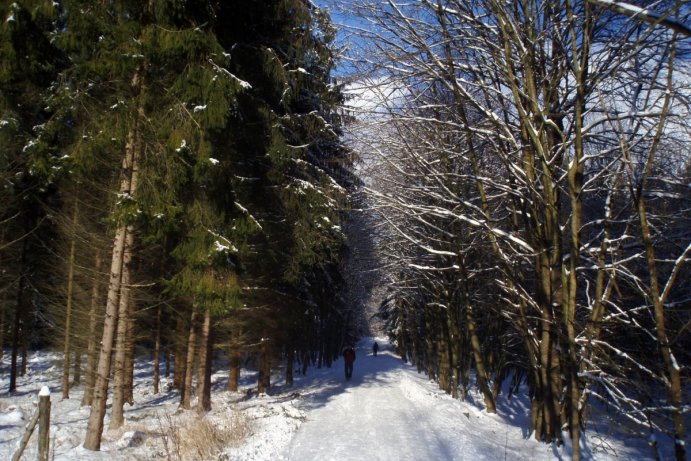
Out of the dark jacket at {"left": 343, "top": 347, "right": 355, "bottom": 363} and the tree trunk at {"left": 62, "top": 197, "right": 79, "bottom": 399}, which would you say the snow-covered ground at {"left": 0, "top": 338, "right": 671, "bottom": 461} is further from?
the dark jacket at {"left": 343, "top": 347, "right": 355, "bottom": 363}

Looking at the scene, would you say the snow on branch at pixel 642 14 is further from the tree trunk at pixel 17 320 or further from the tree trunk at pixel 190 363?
the tree trunk at pixel 17 320

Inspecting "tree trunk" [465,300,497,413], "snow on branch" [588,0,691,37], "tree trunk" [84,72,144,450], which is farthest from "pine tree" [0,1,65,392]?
"tree trunk" [465,300,497,413]

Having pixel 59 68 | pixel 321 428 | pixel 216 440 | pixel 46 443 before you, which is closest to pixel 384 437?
pixel 321 428

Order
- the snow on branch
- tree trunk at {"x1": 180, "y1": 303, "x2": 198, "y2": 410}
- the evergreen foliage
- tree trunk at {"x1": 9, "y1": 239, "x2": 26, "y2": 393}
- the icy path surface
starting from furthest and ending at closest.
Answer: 1. tree trunk at {"x1": 9, "y1": 239, "x2": 26, "y2": 393}
2. tree trunk at {"x1": 180, "y1": 303, "x2": 198, "y2": 410}
3. the evergreen foliage
4. the icy path surface
5. the snow on branch

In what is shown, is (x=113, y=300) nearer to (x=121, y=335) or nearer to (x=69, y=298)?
(x=121, y=335)

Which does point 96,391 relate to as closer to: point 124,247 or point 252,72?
point 124,247

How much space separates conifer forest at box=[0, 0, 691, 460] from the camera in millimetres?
5855

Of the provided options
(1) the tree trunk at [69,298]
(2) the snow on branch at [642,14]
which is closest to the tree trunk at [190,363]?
(1) the tree trunk at [69,298]

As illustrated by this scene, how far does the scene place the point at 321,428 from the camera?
1063 centimetres

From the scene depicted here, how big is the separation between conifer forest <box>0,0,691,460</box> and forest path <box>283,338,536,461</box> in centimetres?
123

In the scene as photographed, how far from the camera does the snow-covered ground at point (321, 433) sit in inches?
326

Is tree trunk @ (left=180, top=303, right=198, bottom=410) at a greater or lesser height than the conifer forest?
lesser

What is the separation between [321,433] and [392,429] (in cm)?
Result: 152

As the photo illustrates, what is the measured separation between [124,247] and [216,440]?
3.93 metres
